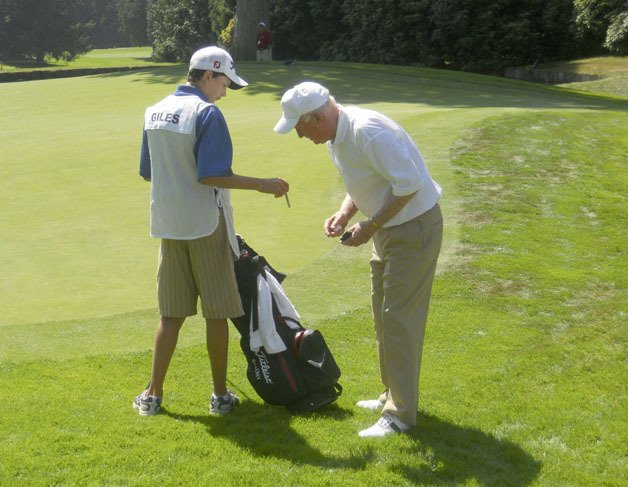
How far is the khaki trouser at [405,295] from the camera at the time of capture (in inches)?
174

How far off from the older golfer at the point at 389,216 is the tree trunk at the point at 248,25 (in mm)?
29699

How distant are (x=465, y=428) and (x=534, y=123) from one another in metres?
10.8

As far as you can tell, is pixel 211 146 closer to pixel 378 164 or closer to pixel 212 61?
pixel 212 61

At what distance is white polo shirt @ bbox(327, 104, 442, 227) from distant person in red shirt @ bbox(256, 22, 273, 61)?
28383mm

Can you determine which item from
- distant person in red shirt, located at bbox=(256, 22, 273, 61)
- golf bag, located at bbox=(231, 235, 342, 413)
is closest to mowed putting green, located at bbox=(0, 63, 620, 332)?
golf bag, located at bbox=(231, 235, 342, 413)

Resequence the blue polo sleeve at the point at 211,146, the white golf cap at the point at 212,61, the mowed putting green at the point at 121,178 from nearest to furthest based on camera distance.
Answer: the blue polo sleeve at the point at 211,146
the white golf cap at the point at 212,61
the mowed putting green at the point at 121,178

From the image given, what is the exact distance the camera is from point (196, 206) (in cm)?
454

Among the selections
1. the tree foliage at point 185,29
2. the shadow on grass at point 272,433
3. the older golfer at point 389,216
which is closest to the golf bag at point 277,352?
the shadow on grass at point 272,433

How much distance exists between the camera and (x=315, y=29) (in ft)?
154

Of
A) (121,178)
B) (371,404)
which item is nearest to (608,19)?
(121,178)

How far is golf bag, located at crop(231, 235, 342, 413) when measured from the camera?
15.8 feet

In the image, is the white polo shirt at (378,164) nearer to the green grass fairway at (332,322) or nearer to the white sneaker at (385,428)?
the white sneaker at (385,428)

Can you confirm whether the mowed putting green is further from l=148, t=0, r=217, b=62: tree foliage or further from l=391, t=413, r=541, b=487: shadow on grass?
l=148, t=0, r=217, b=62: tree foliage

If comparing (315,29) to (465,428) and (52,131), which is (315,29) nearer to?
(52,131)
